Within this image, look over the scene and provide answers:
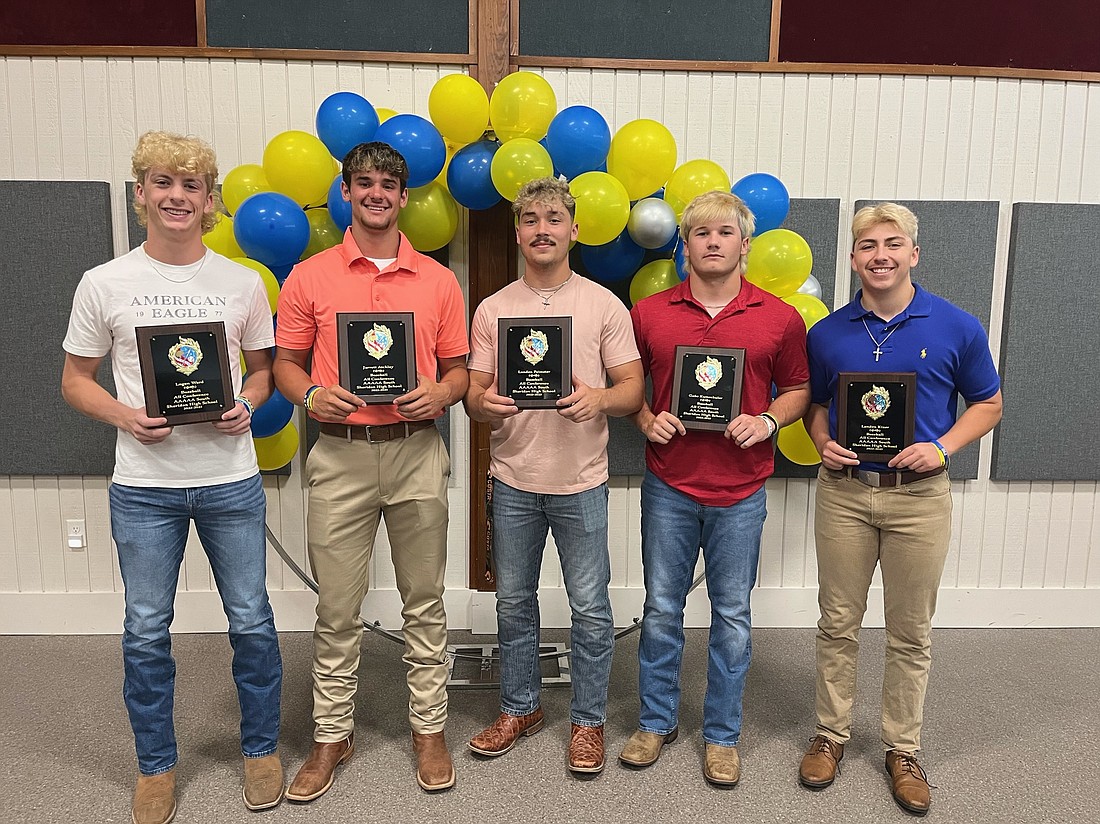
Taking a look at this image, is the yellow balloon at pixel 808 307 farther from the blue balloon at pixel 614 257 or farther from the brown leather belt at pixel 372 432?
the brown leather belt at pixel 372 432

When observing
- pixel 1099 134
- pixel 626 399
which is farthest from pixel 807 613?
pixel 1099 134

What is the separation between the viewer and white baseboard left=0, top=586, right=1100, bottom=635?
3.45 m

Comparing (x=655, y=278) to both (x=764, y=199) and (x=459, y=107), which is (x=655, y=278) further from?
(x=459, y=107)

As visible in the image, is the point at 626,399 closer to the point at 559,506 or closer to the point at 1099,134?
the point at 559,506

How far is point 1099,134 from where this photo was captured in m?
3.41

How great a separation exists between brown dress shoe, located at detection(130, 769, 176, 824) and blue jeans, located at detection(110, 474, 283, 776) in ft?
0.09

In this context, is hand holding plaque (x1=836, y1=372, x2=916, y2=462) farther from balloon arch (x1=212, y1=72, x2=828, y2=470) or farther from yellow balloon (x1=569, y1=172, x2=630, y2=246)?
yellow balloon (x1=569, y1=172, x2=630, y2=246)

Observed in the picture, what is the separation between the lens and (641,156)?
2.68 m

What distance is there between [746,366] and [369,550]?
4.09 feet

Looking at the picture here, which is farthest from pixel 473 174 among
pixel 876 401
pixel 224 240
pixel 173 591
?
pixel 173 591

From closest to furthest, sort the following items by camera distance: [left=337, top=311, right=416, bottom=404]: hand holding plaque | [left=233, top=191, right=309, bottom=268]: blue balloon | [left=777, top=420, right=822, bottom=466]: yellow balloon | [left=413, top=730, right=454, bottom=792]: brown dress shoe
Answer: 1. [left=337, top=311, right=416, bottom=404]: hand holding plaque
2. [left=413, top=730, right=454, bottom=792]: brown dress shoe
3. [left=233, top=191, right=309, bottom=268]: blue balloon
4. [left=777, top=420, right=822, bottom=466]: yellow balloon

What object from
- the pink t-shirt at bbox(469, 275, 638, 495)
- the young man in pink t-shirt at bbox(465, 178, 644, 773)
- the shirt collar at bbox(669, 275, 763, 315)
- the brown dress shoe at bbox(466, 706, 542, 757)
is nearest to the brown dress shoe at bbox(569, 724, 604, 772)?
the young man in pink t-shirt at bbox(465, 178, 644, 773)

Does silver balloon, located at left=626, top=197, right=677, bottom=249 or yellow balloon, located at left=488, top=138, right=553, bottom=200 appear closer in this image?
yellow balloon, located at left=488, top=138, right=553, bottom=200

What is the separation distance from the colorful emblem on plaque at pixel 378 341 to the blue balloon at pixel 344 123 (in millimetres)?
876
